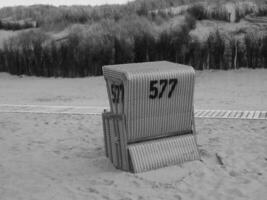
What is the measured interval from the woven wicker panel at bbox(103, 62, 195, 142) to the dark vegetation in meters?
9.03

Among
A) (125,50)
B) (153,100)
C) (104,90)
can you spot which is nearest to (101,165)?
(153,100)

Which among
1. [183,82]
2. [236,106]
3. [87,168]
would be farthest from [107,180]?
[236,106]

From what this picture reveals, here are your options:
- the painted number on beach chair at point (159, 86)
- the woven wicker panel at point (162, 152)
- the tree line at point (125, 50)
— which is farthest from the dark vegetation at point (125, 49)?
the painted number on beach chair at point (159, 86)

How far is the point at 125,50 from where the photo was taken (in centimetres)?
1512

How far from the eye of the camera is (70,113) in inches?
331

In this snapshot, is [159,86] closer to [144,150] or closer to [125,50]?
[144,150]

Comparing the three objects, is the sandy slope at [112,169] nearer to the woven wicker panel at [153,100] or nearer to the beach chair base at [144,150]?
the beach chair base at [144,150]

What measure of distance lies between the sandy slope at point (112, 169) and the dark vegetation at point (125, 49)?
7180 millimetres

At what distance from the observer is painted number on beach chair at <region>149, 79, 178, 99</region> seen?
4893 mm

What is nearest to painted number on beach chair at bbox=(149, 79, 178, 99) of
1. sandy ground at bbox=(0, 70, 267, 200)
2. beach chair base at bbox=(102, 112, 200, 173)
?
beach chair base at bbox=(102, 112, 200, 173)

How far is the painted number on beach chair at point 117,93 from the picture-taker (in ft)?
16.0

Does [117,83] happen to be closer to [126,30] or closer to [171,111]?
[171,111]

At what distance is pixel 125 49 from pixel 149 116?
406 inches

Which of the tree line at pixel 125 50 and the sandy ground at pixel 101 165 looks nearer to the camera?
the sandy ground at pixel 101 165
